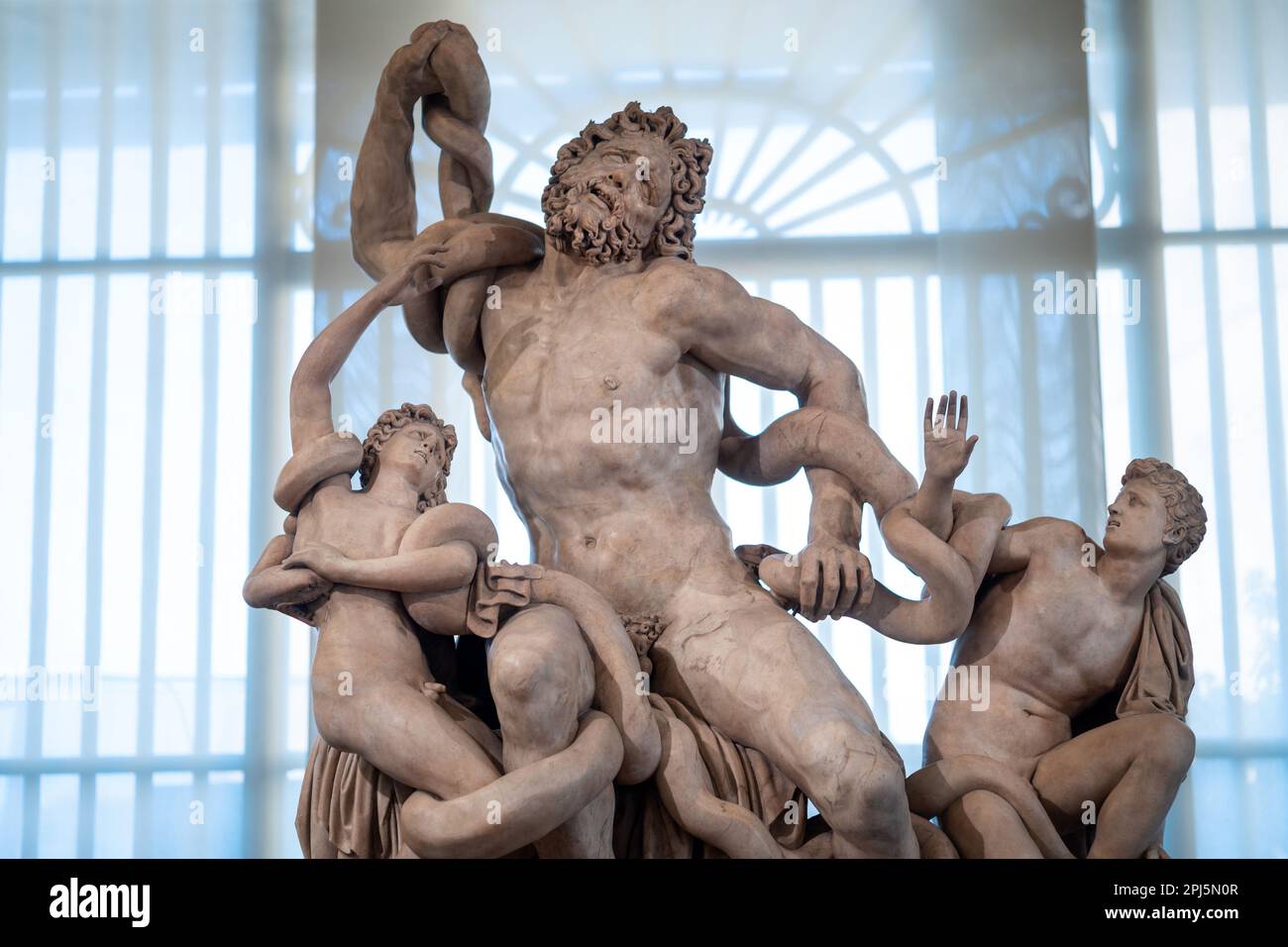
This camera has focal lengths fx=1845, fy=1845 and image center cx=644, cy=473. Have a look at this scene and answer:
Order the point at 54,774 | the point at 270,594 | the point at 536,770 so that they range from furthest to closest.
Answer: the point at 54,774 < the point at 270,594 < the point at 536,770

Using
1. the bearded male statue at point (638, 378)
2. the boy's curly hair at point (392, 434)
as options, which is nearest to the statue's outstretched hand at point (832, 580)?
the bearded male statue at point (638, 378)

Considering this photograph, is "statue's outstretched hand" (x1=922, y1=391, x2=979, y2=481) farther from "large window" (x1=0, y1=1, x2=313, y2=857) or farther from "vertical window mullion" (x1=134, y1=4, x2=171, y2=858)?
"vertical window mullion" (x1=134, y1=4, x2=171, y2=858)

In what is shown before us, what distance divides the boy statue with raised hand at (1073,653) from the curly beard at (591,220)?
3.37 feet

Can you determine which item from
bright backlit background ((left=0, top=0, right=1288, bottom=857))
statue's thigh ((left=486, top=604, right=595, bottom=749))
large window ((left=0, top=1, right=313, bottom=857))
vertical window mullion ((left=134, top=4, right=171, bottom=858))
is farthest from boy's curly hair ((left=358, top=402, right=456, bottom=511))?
vertical window mullion ((left=134, top=4, right=171, bottom=858))

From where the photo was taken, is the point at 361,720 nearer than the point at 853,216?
Yes

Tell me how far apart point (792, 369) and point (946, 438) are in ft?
1.74

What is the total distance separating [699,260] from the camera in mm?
7738

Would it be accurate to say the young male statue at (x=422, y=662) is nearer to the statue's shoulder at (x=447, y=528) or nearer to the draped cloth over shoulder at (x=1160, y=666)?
the statue's shoulder at (x=447, y=528)

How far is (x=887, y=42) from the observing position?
25.6 feet

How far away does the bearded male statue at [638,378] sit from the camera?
3.67 meters

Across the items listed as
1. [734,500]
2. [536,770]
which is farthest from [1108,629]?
[734,500]

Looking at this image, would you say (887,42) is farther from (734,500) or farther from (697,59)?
(734,500)
